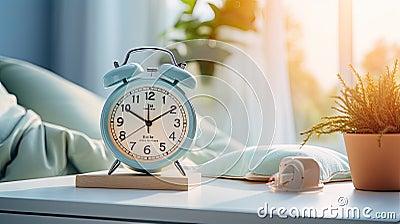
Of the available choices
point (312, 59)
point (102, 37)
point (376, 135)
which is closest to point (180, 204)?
point (376, 135)

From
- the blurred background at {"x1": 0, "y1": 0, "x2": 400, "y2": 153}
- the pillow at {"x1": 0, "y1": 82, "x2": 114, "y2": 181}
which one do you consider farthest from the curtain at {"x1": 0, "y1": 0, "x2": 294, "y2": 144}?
the pillow at {"x1": 0, "y1": 82, "x2": 114, "y2": 181}

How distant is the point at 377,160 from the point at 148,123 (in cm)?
40

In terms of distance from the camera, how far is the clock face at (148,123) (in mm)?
1171

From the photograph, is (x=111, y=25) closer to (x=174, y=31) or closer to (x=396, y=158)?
(x=174, y=31)

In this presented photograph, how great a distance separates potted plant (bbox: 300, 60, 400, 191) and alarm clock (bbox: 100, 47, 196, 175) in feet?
0.91

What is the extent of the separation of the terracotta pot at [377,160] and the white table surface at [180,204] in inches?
0.9

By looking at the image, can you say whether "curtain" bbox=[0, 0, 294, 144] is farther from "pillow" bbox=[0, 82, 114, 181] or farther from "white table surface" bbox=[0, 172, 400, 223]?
"white table surface" bbox=[0, 172, 400, 223]

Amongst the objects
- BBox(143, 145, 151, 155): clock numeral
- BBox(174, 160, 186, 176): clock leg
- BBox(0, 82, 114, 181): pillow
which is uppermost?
BBox(143, 145, 151, 155): clock numeral

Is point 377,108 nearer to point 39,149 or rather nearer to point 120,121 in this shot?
point 120,121

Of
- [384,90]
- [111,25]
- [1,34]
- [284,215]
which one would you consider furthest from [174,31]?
[284,215]

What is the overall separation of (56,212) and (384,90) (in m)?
0.58

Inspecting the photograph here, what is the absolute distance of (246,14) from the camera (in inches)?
94.8

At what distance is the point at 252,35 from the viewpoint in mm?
2379

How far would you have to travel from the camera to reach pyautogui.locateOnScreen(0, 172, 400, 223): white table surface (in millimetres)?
A: 891
